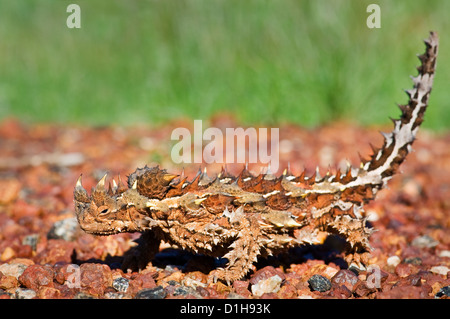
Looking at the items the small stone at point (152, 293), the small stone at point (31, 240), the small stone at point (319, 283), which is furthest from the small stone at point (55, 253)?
the small stone at point (319, 283)

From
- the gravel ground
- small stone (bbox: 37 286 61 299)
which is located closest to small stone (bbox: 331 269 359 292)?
the gravel ground

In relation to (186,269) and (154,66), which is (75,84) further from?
(186,269)

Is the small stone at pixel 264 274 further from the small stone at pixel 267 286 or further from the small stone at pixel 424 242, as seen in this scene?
the small stone at pixel 424 242

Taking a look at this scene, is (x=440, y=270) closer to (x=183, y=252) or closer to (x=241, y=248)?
(x=241, y=248)

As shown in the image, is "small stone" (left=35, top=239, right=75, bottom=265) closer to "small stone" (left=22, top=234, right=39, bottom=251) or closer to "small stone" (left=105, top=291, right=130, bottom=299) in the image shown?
"small stone" (left=22, top=234, right=39, bottom=251)

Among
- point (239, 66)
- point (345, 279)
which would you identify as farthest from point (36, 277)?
point (239, 66)
